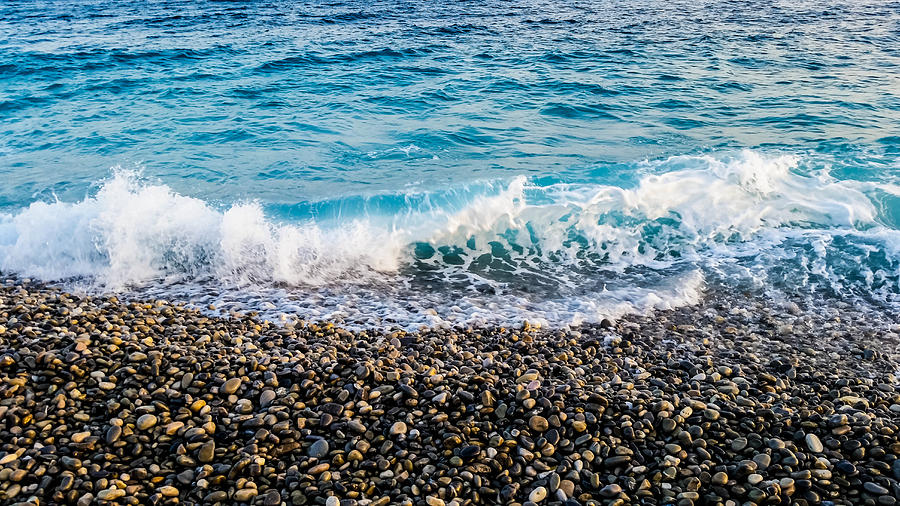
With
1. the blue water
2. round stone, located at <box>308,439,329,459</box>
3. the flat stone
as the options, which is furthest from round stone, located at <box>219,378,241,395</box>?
the flat stone

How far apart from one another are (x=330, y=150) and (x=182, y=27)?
16670mm

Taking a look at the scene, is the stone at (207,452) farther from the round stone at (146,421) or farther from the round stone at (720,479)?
the round stone at (720,479)

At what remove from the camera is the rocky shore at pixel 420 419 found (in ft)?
14.3

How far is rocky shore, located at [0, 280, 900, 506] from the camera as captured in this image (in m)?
4.34

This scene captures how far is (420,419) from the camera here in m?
5.00

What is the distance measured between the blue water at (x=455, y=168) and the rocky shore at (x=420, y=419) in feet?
4.73

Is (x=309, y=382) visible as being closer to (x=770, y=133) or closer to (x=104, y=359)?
(x=104, y=359)

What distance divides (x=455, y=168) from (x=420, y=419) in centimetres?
790

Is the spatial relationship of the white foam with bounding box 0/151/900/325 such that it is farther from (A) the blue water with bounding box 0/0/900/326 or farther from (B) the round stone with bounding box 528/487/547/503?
(B) the round stone with bounding box 528/487/547/503

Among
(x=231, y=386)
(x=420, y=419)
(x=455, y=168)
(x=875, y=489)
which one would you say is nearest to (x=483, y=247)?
(x=455, y=168)

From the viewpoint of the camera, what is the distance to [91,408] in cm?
493

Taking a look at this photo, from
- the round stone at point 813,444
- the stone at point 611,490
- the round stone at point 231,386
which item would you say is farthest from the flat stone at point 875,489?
the round stone at point 231,386

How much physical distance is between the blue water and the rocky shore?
144cm

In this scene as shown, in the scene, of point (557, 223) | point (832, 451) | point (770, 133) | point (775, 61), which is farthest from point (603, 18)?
point (832, 451)
